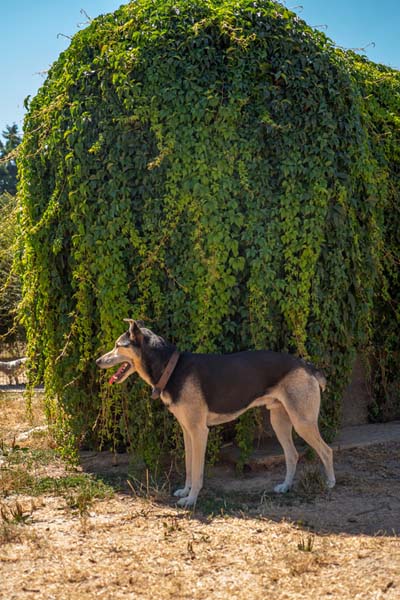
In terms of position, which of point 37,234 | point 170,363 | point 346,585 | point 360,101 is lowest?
point 346,585

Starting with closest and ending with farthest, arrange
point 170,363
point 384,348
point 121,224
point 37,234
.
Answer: point 170,363
point 121,224
point 37,234
point 384,348

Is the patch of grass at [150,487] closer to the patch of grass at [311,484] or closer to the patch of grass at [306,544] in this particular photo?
the patch of grass at [311,484]

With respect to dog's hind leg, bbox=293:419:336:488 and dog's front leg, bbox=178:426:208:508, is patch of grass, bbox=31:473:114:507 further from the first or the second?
dog's hind leg, bbox=293:419:336:488

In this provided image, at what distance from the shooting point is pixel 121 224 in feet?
24.3

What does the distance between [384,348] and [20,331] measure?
12.0m

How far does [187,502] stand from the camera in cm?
643

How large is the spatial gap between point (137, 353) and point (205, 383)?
710 millimetres

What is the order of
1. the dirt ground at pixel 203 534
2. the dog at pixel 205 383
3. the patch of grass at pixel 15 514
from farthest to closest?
the dog at pixel 205 383, the patch of grass at pixel 15 514, the dirt ground at pixel 203 534

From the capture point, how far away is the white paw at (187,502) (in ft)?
21.0

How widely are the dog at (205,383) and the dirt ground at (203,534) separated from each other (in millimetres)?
485

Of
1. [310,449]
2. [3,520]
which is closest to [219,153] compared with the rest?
[310,449]

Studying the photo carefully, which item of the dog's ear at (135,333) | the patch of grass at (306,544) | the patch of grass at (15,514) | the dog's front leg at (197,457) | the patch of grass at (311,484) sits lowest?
the patch of grass at (15,514)

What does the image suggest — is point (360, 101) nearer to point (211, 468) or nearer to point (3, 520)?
point (211, 468)

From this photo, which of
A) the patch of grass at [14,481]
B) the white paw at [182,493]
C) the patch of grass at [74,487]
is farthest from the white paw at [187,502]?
the patch of grass at [14,481]
